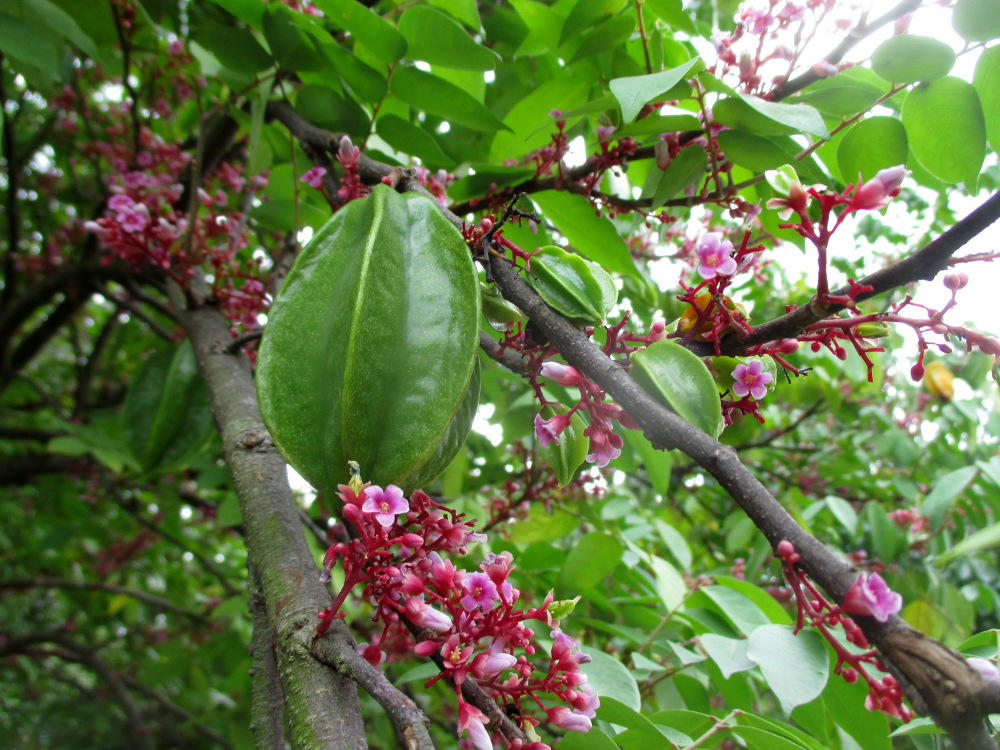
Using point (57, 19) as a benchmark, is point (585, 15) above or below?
below

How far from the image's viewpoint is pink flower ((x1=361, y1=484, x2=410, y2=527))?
931 millimetres

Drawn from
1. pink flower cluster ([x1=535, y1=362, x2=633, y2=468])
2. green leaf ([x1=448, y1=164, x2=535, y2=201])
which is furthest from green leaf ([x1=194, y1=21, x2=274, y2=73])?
pink flower cluster ([x1=535, y1=362, x2=633, y2=468])

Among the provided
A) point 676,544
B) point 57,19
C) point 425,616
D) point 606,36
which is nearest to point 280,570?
point 425,616

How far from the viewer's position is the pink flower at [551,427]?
110 centimetres

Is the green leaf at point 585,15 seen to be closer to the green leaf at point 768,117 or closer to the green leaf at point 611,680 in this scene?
Answer: the green leaf at point 768,117

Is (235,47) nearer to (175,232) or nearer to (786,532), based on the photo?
(175,232)

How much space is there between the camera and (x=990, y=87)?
1.28 m

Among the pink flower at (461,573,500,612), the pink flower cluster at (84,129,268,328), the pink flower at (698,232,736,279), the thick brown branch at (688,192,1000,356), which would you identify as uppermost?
the pink flower cluster at (84,129,268,328)

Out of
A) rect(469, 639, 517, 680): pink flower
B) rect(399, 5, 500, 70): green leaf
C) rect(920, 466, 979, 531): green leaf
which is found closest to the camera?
rect(469, 639, 517, 680): pink flower

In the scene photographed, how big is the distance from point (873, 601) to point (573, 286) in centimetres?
59

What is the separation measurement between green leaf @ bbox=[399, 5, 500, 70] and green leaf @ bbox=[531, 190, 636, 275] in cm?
34

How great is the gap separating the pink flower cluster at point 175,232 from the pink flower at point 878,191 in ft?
5.48

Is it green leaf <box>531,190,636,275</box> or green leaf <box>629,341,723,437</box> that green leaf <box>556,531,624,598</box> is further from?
green leaf <box>629,341,723,437</box>

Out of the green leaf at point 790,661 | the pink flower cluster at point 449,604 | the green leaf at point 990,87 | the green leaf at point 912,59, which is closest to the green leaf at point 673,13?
the green leaf at point 912,59
